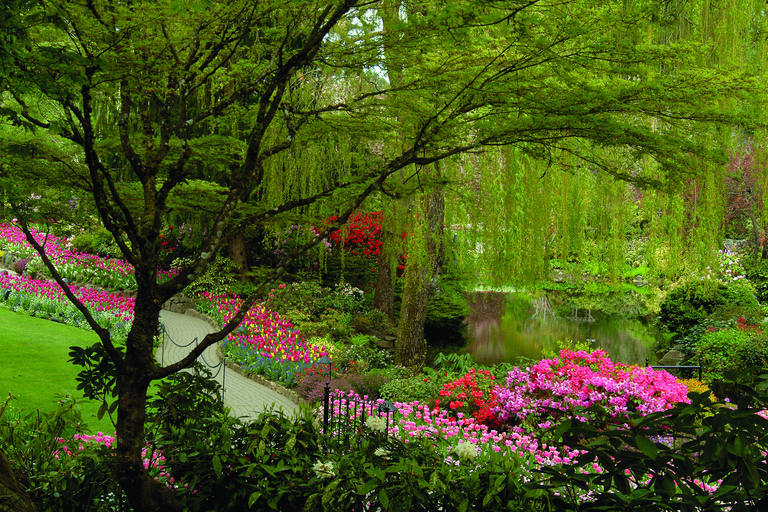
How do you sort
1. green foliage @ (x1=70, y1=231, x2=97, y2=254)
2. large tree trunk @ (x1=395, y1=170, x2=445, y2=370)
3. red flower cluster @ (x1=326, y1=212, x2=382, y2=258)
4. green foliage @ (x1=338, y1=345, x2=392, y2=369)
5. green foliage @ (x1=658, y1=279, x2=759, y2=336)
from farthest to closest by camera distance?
green foliage @ (x1=70, y1=231, x2=97, y2=254) < red flower cluster @ (x1=326, y1=212, x2=382, y2=258) < green foliage @ (x1=658, y1=279, x2=759, y2=336) < green foliage @ (x1=338, y1=345, x2=392, y2=369) < large tree trunk @ (x1=395, y1=170, x2=445, y2=370)

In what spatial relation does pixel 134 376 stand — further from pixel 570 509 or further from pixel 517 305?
pixel 517 305

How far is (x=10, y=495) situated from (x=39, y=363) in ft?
22.3

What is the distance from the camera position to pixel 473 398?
23.6 ft

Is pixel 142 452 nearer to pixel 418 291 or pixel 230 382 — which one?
pixel 230 382

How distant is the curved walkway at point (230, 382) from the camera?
780 centimetres

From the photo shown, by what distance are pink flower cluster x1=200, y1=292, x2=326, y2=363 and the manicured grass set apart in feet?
8.92

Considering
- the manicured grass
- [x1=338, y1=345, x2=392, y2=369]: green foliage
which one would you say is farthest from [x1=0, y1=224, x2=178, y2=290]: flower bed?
[x1=338, y1=345, x2=392, y2=369]: green foliage

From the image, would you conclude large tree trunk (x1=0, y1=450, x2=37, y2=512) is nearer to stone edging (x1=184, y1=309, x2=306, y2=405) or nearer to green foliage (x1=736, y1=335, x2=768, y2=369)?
stone edging (x1=184, y1=309, x2=306, y2=405)

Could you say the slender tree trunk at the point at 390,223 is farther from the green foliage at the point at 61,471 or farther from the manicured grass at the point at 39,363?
the manicured grass at the point at 39,363

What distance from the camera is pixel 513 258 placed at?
6.20m

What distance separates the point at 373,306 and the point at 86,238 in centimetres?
957

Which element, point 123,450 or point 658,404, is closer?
point 123,450

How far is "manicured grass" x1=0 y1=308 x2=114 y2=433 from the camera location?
6.73 meters

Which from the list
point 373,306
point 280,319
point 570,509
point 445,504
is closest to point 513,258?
point 445,504
